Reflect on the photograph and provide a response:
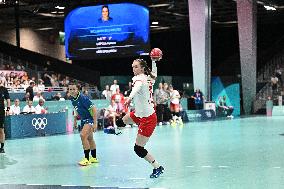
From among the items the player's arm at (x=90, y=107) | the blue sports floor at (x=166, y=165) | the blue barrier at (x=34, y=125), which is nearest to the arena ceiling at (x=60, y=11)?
the blue barrier at (x=34, y=125)

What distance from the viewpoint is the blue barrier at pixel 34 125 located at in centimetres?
2042

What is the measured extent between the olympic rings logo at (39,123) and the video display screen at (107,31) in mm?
9194

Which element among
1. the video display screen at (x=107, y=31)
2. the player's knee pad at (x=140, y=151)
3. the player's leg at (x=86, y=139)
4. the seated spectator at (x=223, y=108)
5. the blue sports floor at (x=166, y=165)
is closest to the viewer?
the blue sports floor at (x=166, y=165)

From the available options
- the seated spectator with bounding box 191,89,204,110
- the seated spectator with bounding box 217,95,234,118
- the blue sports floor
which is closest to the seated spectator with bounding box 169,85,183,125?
the seated spectator with bounding box 191,89,204,110

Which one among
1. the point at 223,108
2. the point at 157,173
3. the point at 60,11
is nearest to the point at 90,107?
the point at 157,173

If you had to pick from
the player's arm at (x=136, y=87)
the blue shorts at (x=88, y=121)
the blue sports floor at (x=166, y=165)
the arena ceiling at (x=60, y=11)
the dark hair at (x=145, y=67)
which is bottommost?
the blue sports floor at (x=166, y=165)

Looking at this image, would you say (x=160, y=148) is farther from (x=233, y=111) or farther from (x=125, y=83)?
(x=125, y=83)

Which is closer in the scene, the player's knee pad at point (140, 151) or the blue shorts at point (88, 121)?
the player's knee pad at point (140, 151)

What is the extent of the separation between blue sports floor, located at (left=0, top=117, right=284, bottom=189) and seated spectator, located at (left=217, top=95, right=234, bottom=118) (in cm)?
2029

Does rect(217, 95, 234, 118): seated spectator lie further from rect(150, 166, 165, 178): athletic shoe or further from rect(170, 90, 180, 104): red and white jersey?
rect(150, 166, 165, 178): athletic shoe


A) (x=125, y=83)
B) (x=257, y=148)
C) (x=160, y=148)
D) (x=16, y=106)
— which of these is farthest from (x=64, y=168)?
(x=125, y=83)

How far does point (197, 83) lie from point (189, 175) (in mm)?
24701

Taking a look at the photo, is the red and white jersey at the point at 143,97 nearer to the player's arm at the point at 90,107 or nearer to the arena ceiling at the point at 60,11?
the player's arm at the point at 90,107

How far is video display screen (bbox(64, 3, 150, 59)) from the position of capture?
29781 millimetres
